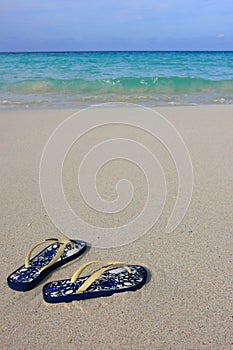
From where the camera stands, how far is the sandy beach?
145cm

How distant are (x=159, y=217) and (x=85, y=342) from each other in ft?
3.57

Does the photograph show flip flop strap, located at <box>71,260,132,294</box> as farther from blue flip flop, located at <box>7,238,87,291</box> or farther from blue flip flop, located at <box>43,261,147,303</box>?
blue flip flop, located at <box>7,238,87,291</box>

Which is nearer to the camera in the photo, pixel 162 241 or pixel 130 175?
pixel 162 241

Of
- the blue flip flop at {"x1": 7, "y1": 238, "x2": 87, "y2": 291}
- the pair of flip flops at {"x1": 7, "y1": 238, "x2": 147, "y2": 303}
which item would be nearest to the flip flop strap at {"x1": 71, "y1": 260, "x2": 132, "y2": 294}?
the pair of flip flops at {"x1": 7, "y1": 238, "x2": 147, "y2": 303}

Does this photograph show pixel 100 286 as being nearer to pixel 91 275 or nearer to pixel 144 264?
pixel 91 275

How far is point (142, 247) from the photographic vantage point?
206 cm

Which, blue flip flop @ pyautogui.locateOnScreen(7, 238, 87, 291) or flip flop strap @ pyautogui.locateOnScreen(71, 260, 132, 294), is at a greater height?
flip flop strap @ pyautogui.locateOnScreen(71, 260, 132, 294)

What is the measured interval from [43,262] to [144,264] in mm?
482

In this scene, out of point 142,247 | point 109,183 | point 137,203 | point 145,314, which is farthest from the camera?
point 109,183

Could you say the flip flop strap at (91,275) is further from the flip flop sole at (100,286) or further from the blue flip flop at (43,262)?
the blue flip flop at (43,262)

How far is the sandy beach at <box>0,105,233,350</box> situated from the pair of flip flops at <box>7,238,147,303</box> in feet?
0.10

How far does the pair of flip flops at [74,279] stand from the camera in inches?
64.4

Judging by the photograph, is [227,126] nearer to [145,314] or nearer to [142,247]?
[142,247]

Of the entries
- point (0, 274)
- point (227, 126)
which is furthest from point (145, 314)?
point (227, 126)
